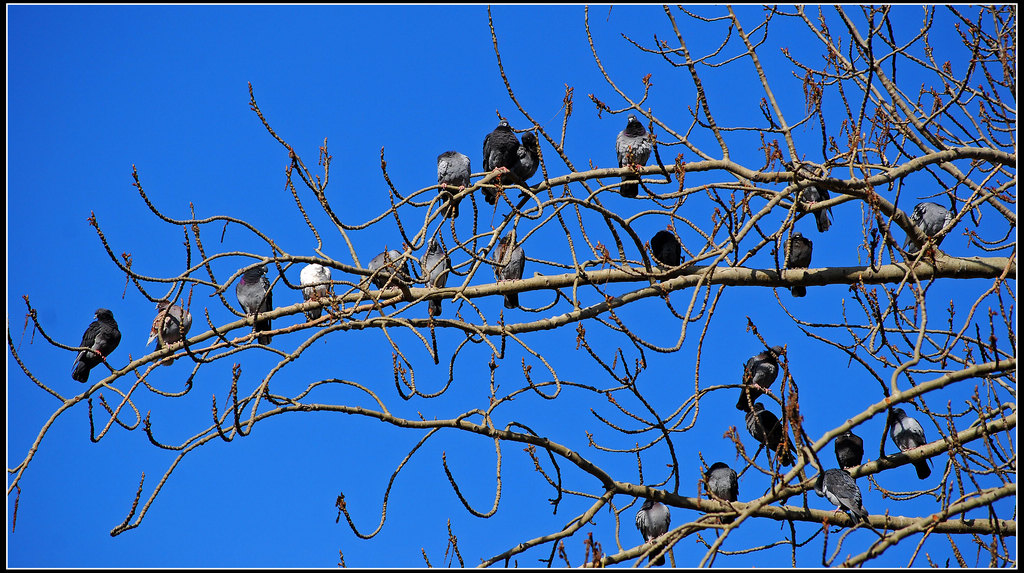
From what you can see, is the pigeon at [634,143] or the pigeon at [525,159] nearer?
the pigeon at [525,159]

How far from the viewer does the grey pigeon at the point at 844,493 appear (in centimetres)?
443

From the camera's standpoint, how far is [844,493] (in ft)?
14.6

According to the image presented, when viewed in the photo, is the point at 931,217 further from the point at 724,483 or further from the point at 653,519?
the point at 653,519

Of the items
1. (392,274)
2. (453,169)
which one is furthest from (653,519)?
(392,274)

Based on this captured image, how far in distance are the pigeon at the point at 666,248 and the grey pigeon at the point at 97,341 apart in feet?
11.5

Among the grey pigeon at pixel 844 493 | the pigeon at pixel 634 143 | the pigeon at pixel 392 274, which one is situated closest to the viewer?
the pigeon at pixel 392 274

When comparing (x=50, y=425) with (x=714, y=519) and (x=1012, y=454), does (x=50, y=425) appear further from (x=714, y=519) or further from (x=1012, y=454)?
(x=1012, y=454)

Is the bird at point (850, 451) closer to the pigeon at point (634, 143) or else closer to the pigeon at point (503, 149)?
the pigeon at point (634, 143)

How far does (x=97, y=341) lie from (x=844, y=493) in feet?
14.9

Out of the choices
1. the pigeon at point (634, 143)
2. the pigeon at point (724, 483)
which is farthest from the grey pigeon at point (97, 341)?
the pigeon at point (724, 483)

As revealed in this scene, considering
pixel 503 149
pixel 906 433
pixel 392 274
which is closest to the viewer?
pixel 392 274

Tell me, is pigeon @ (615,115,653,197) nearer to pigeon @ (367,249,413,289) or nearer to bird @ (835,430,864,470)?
pigeon @ (367,249,413,289)

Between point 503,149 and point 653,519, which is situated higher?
point 503,149

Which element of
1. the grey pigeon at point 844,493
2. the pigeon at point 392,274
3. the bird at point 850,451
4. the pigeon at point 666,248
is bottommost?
the grey pigeon at point 844,493
